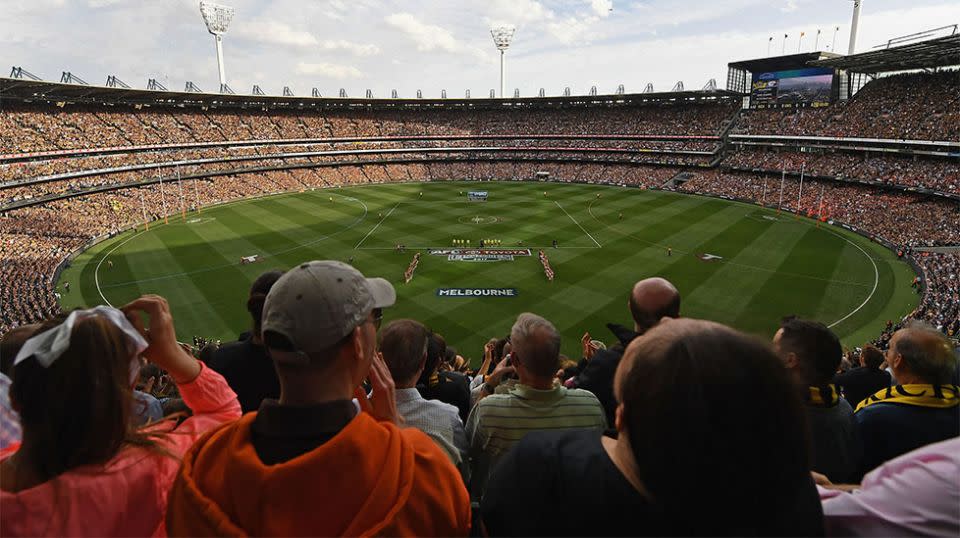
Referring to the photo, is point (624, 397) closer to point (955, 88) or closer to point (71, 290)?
point (71, 290)

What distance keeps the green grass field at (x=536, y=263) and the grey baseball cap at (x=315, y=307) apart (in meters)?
18.1

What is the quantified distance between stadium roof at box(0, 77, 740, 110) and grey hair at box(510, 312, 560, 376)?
69.1m

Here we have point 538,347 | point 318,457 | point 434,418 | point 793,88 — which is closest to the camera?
point 318,457

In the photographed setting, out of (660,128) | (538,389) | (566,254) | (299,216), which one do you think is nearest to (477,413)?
(538,389)

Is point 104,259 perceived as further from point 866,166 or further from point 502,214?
point 866,166

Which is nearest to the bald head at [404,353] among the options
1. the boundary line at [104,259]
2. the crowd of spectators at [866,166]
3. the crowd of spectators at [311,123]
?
the boundary line at [104,259]

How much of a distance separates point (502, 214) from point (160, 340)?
179 ft

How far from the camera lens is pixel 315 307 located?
2508 millimetres

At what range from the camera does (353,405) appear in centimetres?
250

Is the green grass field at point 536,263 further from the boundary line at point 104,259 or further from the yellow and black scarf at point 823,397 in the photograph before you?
the yellow and black scarf at point 823,397

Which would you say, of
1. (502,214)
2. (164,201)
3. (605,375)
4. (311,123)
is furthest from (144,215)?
(605,375)

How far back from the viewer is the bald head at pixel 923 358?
4.71 m

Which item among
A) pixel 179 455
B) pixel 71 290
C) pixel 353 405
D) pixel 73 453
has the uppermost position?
pixel 353 405

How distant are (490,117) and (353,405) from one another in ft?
341
